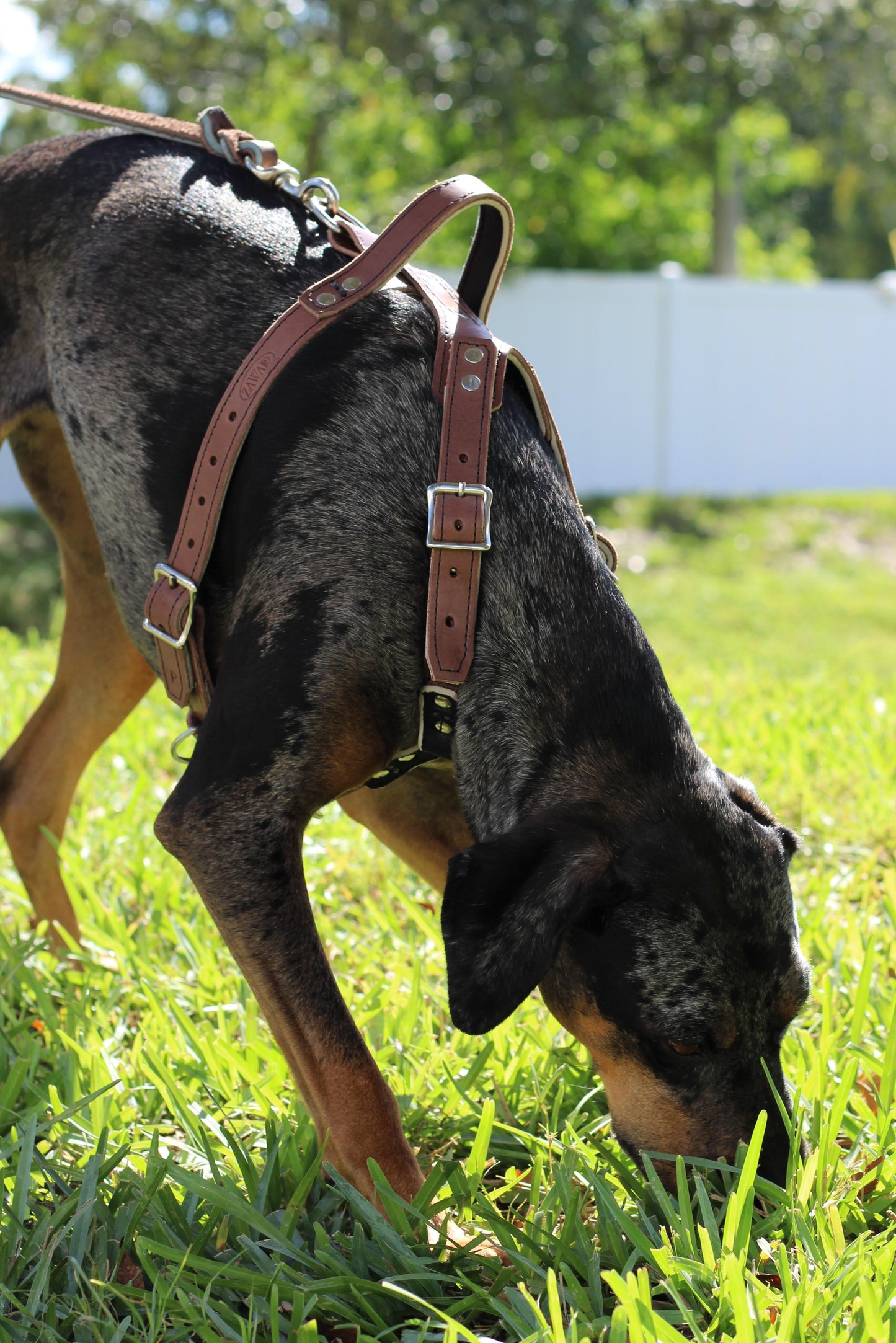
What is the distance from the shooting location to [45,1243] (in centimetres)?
209

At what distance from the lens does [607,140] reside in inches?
754

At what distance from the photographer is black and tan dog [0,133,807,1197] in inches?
81.0

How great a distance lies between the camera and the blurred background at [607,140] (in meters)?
14.5

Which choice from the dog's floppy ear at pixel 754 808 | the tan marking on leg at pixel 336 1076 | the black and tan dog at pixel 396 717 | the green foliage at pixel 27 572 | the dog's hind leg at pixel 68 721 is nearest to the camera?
the black and tan dog at pixel 396 717

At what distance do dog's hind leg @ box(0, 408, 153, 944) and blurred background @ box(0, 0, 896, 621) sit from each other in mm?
9674

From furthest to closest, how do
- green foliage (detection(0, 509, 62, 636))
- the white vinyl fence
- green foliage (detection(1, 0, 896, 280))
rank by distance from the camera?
the white vinyl fence → green foliage (detection(1, 0, 896, 280)) → green foliage (detection(0, 509, 62, 636))

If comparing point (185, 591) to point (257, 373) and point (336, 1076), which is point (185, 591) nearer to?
point (257, 373)

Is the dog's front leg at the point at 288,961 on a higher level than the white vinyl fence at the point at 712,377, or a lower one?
lower

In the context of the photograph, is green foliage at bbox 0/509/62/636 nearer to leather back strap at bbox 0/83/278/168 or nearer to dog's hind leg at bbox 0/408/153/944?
dog's hind leg at bbox 0/408/153/944

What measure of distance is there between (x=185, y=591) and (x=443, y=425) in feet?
1.99

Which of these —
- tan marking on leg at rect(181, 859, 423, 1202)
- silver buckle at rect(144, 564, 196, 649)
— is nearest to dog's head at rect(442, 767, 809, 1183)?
tan marking on leg at rect(181, 859, 423, 1202)

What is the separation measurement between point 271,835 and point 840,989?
5.01 feet

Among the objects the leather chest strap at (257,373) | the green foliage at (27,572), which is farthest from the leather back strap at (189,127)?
the green foliage at (27,572)

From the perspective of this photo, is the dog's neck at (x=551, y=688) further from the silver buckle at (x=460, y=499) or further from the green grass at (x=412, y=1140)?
the green grass at (x=412, y=1140)
